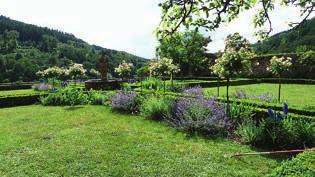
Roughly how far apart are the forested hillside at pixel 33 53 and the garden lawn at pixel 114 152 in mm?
41102

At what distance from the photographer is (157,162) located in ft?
18.8

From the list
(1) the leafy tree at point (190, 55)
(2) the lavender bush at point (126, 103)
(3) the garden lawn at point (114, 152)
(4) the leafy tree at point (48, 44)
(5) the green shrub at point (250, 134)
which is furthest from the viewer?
(4) the leafy tree at point (48, 44)

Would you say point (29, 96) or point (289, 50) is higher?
point (289, 50)

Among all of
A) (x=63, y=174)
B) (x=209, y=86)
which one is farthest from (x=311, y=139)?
(x=209, y=86)

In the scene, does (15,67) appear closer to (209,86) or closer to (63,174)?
(209,86)

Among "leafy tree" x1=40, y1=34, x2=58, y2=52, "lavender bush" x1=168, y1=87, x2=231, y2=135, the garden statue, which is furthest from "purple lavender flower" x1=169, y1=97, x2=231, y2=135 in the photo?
"leafy tree" x1=40, y1=34, x2=58, y2=52

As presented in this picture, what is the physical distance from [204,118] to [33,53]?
248 ft

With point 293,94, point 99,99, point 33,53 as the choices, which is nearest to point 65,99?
point 99,99

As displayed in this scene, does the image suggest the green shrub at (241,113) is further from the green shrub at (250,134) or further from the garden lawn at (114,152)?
the garden lawn at (114,152)

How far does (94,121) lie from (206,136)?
3.66 meters

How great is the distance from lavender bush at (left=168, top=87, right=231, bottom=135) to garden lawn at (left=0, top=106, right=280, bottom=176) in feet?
1.26

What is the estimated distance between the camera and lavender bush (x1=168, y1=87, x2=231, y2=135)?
25.6ft

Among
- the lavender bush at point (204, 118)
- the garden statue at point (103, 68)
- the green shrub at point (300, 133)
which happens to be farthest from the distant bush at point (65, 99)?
the green shrub at point (300, 133)

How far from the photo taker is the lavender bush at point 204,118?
780 centimetres
